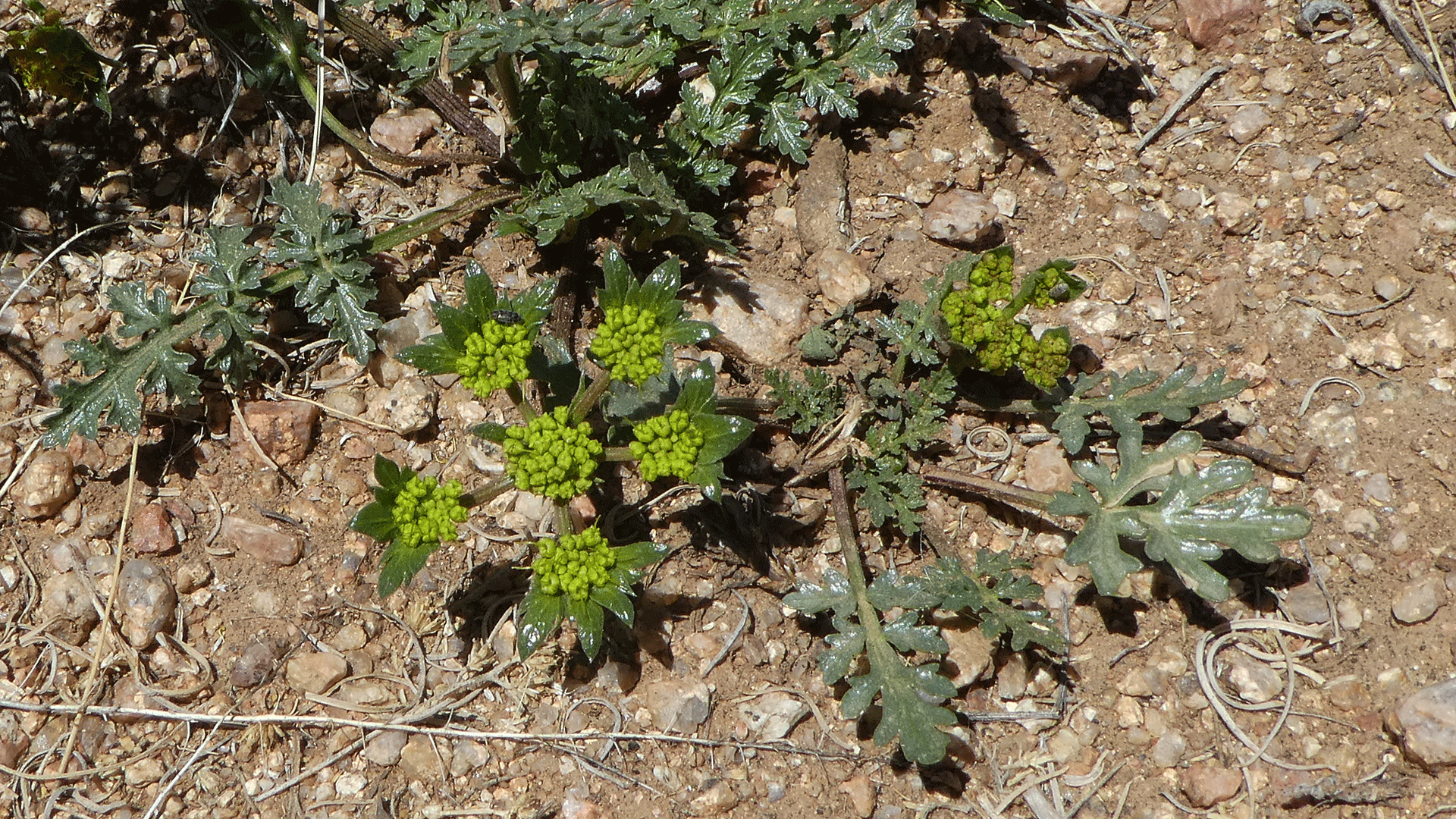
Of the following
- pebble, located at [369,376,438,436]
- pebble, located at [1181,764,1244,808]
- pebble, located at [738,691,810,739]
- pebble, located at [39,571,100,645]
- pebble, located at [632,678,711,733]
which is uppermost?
pebble, located at [369,376,438,436]

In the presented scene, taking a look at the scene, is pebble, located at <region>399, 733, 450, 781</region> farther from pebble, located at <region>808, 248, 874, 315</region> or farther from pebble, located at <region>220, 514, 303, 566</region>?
pebble, located at <region>808, 248, 874, 315</region>

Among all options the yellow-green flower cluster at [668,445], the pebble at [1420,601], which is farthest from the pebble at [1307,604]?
the yellow-green flower cluster at [668,445]

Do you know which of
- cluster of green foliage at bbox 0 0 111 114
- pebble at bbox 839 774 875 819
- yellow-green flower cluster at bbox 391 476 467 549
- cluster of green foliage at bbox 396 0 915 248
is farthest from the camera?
cluster of green foliage at bbox 0 0 111 114

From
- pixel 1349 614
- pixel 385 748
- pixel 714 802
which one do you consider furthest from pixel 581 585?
pixel 1349 614

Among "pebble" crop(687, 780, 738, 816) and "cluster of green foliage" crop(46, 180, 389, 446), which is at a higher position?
"cluster of green foliage" crop(46, 180, 389, 446)

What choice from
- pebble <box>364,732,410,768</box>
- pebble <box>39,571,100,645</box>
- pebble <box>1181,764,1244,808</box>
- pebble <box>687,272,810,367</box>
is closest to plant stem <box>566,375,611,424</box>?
pebble <box>687,272,810,367</box>

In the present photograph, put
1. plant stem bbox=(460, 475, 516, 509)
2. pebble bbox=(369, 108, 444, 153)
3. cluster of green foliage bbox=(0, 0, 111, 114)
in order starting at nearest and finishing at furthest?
plant stem bbox=(460, 475, 516, 509) → cluster of green foliage bbox=(0, 0, 111, 114) → pebble bbox=(369, 108, 444, 153)

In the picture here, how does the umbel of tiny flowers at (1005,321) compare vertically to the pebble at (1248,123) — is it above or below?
below

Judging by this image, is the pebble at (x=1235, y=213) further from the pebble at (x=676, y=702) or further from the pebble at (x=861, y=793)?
the pebble at (x=676, y=702)
